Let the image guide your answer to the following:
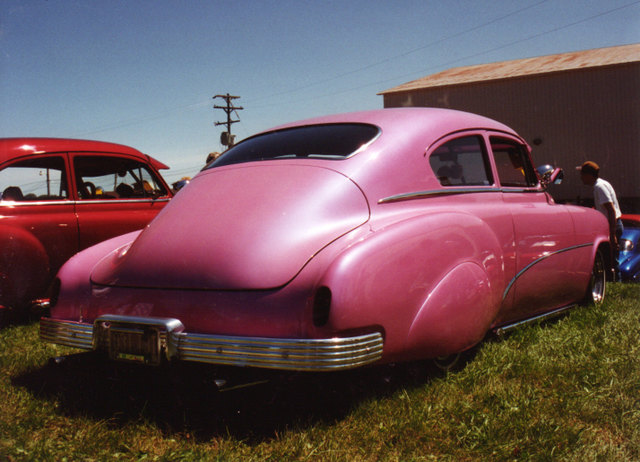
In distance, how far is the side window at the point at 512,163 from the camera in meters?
4.11

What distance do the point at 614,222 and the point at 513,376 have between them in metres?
4.47

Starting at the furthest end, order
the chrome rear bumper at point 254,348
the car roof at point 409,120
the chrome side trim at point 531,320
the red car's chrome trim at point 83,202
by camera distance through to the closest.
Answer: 1. the red car's chrome trim at point 83,202
2. the chrome side trim at point 531,320
3. the car roof at point 409,120
4. the chrome rear bumper at point 254,348

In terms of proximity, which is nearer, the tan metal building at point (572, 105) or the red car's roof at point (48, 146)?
the red car's roof at point (48, 146)

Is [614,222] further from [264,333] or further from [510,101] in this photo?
[510,101]

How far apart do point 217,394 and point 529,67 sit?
26.8 m

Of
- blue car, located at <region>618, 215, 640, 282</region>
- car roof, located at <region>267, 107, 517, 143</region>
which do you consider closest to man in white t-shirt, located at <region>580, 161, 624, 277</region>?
blue car, located at <region>618, 215, 640, 282</region>

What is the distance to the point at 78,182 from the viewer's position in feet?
18.2

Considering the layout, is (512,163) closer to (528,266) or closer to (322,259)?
(528,266)

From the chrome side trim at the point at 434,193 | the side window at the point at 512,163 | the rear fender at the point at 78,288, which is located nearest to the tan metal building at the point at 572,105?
the side window at the point at 512,163

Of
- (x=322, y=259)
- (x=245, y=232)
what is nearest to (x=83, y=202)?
(x=245, y=232)

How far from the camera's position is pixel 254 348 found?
2.33 metres

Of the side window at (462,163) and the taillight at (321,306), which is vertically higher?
the side window at (462,163)

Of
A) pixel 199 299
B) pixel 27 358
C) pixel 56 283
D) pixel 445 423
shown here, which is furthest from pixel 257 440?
pixel 27 358

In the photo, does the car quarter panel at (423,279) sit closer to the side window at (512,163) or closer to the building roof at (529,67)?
the side window at (512,163)
